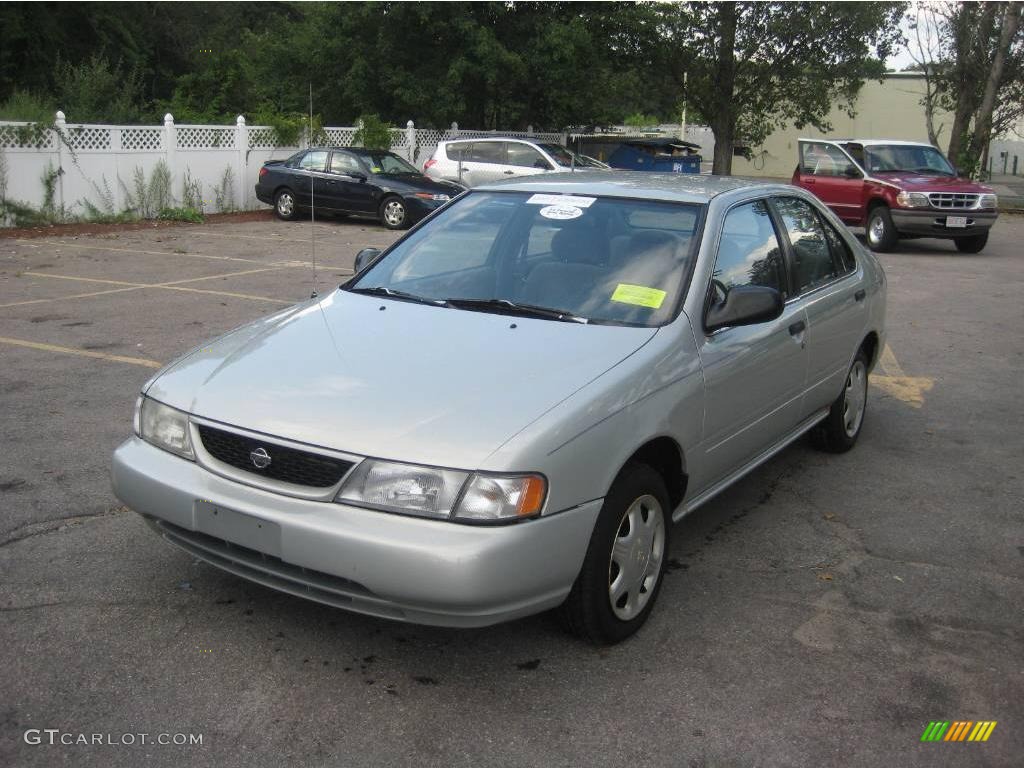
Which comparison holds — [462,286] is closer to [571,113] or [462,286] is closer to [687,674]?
[687,674]

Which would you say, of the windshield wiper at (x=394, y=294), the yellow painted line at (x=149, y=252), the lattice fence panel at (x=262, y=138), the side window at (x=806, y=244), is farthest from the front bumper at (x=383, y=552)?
the lattice fence panel at (x=262, y=138)

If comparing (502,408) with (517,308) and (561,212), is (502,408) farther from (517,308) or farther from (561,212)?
(561,212)

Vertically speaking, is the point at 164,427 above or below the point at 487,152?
below

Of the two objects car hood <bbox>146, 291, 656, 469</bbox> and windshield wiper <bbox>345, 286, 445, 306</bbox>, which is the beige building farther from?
car hood <bbox>146, 291, 656, 469</bbox>

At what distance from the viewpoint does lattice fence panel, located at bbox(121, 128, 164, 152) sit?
19562 mm

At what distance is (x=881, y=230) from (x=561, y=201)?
13.5 metres

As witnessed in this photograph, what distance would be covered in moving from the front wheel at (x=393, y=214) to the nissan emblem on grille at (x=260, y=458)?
1639cm

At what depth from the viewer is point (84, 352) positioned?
26.3 ft

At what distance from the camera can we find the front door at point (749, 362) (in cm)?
427

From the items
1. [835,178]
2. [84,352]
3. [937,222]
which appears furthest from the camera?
[835,178]

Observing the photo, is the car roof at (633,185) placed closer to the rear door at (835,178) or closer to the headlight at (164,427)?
the headlight at (164,427)

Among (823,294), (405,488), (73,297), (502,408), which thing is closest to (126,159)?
(73,297)

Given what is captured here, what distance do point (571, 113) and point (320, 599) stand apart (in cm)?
2714

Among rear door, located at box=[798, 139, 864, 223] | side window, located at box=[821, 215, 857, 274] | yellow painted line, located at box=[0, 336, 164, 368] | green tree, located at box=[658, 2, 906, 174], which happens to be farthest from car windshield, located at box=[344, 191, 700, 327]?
green tree, located at box=[658, 2, 906, 174]
